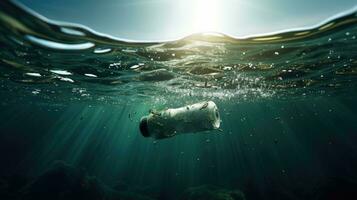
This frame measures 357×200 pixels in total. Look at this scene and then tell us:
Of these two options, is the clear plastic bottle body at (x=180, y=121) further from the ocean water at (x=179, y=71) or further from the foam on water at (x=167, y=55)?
the foam on water at (x=167, y=55)

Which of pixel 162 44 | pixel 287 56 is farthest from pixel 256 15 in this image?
pixel 287 56

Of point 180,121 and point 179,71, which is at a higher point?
point 179,71

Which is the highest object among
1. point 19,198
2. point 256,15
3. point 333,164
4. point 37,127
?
point 37,127

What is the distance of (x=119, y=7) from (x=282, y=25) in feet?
18.4

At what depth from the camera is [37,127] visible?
51938 millimetres

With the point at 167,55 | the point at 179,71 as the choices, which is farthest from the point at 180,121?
the point at 179,71

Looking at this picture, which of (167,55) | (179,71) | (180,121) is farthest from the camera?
(179,71)

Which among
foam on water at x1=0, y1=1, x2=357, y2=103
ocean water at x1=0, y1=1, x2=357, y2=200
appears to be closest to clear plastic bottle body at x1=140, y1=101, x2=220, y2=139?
ocean water at x1=0, y1=1, x2=357, y2=200

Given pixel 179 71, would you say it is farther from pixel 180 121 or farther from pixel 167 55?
pixel 180 121

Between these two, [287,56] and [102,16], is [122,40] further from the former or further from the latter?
[287,56]

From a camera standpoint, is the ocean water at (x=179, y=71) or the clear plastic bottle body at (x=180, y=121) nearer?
the clear plastic bottle body at (x=180, y=121)

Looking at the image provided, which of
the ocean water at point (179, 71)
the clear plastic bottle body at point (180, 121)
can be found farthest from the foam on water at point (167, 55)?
the clear plastic bottle body at point (180, 121)

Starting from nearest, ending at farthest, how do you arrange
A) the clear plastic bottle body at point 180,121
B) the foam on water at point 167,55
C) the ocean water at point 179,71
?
the clear plastic bottle body at point 180,121, the foam on water at point 167,55, the ocean water at point 179,71

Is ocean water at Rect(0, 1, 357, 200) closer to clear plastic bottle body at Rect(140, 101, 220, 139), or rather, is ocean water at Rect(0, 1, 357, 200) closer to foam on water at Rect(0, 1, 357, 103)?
foam on water at Rect(0, 1, 357, 103)
